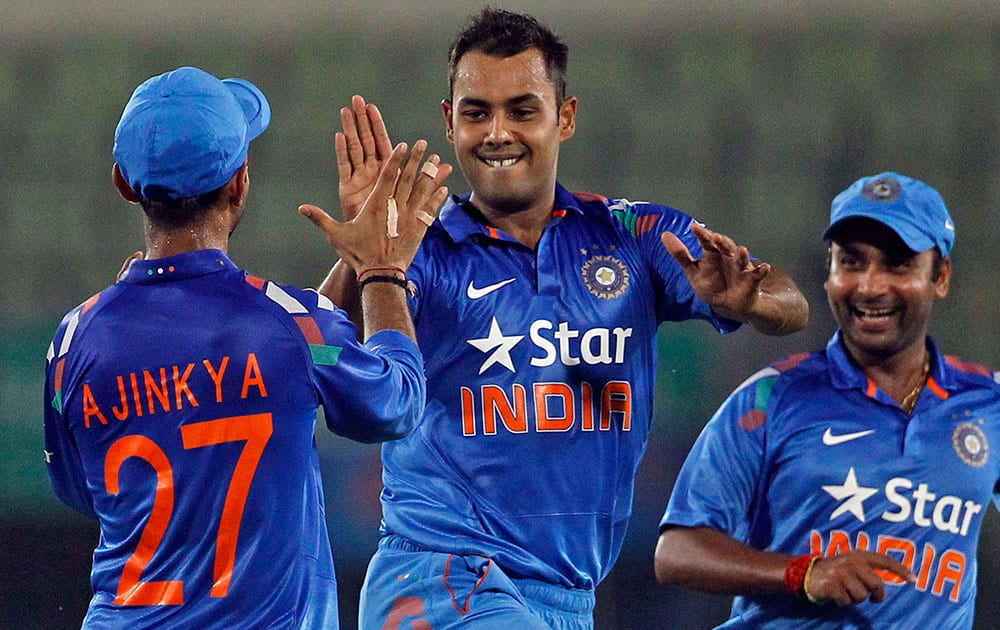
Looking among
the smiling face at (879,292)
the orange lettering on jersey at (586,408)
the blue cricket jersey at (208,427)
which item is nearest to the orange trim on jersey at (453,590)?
the orange lettering on jersey at (586,408)

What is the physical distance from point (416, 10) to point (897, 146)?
285cm

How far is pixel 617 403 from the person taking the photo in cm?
347

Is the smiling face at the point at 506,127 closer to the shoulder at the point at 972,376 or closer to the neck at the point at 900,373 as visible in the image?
the neck at the point at 900,373

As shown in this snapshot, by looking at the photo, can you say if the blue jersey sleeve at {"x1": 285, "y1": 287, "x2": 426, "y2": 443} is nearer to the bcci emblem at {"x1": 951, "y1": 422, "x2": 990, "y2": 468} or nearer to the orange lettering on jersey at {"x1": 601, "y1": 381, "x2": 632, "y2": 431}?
the orange lettering on jersey at {"x1": 601, "y1": 381, "x2": 632, "y2": 431}

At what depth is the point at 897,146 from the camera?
7.79 meters

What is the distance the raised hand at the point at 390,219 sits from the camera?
2803mm

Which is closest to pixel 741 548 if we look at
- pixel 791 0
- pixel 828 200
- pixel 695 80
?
pixel 828 200

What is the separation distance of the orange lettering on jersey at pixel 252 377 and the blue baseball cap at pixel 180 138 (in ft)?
1.06

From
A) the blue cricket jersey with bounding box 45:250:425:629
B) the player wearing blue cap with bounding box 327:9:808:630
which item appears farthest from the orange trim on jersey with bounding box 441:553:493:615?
the blue cricket jersey with bounding box 45:250:425:629

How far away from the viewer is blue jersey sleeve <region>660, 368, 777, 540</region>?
3.42 metres

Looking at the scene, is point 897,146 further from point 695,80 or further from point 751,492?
point 751,492

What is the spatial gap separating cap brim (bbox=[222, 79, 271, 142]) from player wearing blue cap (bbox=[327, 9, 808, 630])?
618mm

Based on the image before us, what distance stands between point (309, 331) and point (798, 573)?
130 centimetres

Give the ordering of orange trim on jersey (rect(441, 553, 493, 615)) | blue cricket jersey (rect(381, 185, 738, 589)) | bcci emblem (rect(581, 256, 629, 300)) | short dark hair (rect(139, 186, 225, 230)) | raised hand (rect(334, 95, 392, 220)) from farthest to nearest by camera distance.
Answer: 1. bcci emblem (rect(581, 256, 629, 300))
2. blue cricket jersey (rect(381, 185, 738, 589))
3. orange trim on jersey (rect(441, 553, 493, 615))
4. raised hand (rect(334, 95, 392, 220))
5. short dark hair (rect(139, 186, 225, 230))
